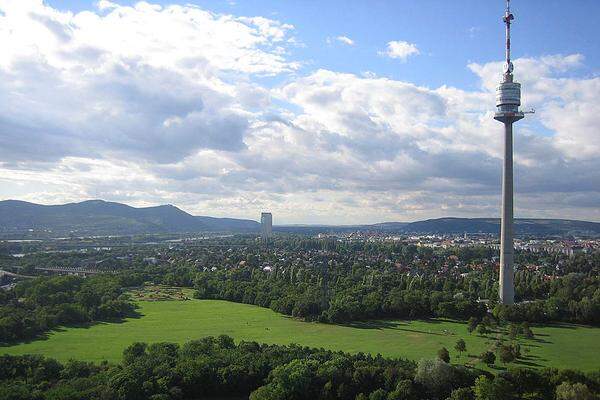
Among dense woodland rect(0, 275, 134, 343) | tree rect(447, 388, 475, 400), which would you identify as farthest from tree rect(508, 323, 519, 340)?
dense woodland rect(0, 275, 134, 343)

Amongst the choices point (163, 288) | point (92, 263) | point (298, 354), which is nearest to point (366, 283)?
point (163, 288)

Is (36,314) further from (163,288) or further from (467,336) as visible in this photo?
A: (467,336)

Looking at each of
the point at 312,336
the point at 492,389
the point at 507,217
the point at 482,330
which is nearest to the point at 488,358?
the point at 492,389

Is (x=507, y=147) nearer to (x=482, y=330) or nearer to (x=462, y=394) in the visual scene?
(x=482, y=330)

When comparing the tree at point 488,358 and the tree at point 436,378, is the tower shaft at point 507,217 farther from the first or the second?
the tree at point 436,378

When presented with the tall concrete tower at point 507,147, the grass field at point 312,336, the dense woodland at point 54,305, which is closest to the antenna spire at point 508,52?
the tall concrete tower at point 507,147

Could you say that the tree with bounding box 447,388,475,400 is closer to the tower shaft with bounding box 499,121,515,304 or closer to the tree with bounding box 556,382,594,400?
the tree with bounding box 556,382,594,400
